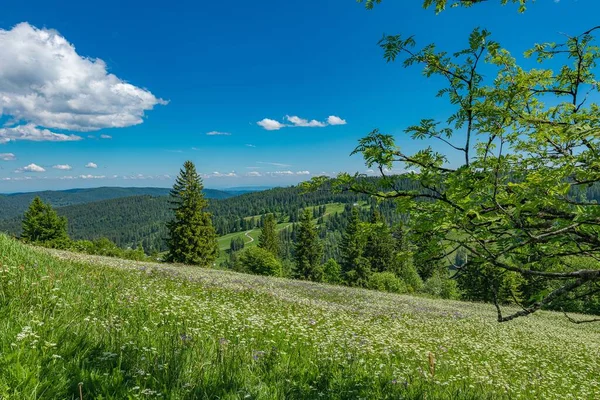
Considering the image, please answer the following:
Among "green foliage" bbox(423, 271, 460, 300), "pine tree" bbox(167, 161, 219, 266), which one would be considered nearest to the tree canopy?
"pine tree" bbox(167, 161, 219, 266)

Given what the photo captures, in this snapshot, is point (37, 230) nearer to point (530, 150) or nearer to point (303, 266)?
point (303, 266)

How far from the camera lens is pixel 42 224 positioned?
6162 centimetres

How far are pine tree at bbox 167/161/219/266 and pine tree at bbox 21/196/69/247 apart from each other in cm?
2485

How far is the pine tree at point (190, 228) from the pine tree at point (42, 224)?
81.5 ft

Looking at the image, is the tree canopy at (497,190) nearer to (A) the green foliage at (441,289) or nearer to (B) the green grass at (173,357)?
(B) the green grass at (173,357)

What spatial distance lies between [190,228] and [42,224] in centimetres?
3211

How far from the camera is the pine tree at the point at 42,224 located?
60.5m

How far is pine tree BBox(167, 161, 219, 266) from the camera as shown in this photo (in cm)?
5350

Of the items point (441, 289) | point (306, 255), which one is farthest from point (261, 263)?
point (441, 289)

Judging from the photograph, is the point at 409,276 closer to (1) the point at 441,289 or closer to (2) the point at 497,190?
(1) the point at 441,289

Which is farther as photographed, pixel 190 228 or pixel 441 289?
pixel 441 289

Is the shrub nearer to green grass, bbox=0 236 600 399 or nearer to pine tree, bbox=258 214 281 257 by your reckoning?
pine tree, bbox=258 214 281 257

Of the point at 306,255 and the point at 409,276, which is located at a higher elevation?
the point at 306,255

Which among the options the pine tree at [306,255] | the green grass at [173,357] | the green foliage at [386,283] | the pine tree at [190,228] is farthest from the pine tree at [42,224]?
the green grass at [173,357]
